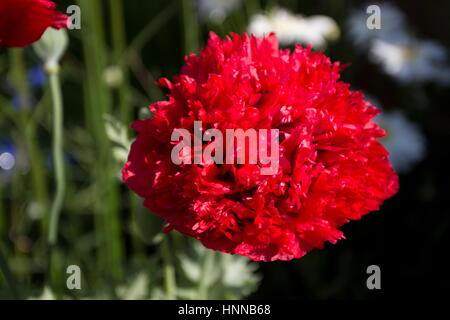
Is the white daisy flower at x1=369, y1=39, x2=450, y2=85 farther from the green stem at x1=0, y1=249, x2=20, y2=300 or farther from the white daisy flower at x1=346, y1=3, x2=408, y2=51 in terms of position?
the green stem at x1=0, y1=249, x2=20, y2=300

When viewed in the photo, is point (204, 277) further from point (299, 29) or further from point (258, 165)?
point (299, 29)

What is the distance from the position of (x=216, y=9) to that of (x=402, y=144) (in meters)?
0.42

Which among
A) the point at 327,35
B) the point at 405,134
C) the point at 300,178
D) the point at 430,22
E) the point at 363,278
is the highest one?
the point at 430,22

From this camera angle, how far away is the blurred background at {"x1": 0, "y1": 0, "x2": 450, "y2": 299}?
591 millimetres

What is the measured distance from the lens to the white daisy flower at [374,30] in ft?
3.97

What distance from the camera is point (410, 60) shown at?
1199 millimetres

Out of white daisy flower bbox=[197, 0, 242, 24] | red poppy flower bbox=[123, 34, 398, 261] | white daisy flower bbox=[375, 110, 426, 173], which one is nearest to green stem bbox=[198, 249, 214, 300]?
red poppy flower bbox=[123, 34, 398, 261]

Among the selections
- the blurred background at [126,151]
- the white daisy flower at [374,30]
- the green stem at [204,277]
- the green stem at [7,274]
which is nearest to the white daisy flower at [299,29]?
the blurred background at [126,151]

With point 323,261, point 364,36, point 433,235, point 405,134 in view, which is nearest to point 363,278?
point 323,261

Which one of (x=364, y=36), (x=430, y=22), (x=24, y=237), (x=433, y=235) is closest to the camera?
(x=24, y=237)

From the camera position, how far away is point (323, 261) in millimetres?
1002

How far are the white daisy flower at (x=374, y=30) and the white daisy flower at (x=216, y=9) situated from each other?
30 cm

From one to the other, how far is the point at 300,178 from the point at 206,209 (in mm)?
63
